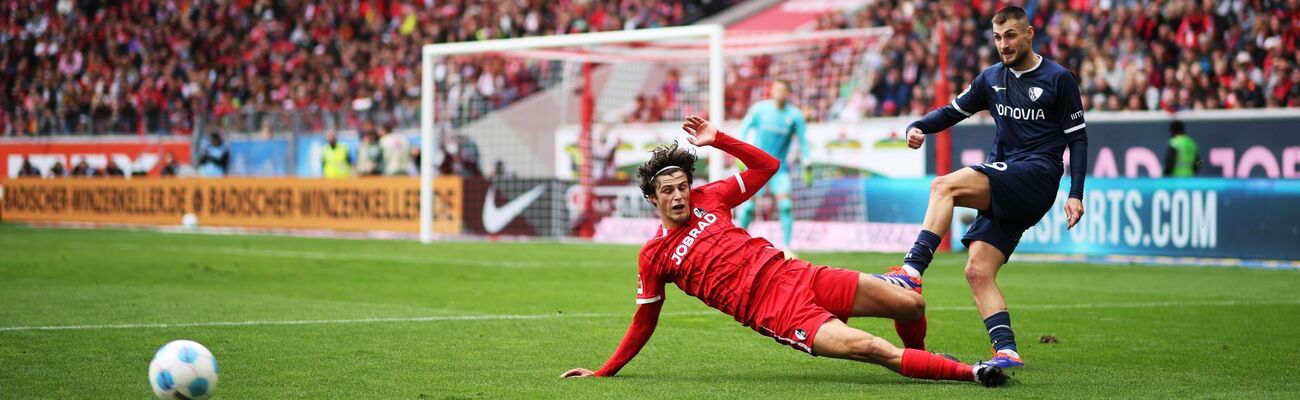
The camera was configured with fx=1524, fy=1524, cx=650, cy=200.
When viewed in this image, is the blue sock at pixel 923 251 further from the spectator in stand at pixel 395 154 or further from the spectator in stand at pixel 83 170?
the spectator in stand at pixel 83 170

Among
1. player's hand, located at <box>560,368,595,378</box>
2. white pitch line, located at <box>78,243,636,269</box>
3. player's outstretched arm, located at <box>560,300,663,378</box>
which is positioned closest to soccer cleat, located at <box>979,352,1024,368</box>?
player's outstretched arm, located at <box>560,300,663,378</box>

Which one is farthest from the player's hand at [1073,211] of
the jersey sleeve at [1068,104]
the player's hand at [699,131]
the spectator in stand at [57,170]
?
the spectator in stand at [57,170]

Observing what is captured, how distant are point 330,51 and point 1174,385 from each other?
1231 inches

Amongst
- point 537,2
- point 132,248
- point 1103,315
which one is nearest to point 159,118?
point 537,2

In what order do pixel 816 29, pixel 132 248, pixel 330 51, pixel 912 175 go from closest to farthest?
pixel 132 248 < pixel 912 175 < pixel 816 29 < pixel 330 51

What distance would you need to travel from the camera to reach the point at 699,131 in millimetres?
7457

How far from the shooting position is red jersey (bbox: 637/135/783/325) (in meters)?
7.18

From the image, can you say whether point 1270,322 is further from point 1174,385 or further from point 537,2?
point 537,2

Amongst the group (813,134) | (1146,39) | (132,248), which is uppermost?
(1146,39)

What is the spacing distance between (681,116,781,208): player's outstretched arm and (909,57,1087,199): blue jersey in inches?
46.0

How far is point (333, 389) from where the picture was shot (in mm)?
6875

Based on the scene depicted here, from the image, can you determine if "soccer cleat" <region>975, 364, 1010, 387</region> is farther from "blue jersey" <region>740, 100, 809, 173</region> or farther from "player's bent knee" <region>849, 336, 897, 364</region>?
"blue jersey" <region>740, 100, 809, 173</region>

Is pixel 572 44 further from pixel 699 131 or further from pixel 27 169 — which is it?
pixel 27 169

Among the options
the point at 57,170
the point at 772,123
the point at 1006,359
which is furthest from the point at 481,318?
the point at 57,170
